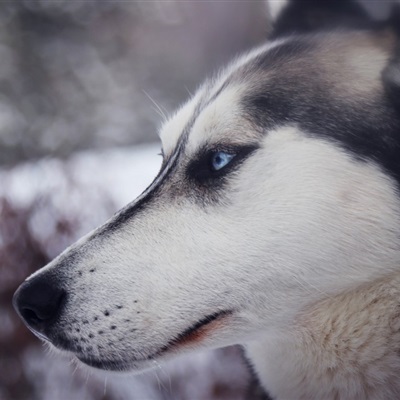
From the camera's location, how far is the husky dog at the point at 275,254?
620 mm

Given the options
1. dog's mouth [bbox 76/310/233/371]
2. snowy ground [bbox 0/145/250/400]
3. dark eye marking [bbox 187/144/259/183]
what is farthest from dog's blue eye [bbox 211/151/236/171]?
snowy ground [bbox 0/145/250/400]

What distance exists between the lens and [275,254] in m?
0.63

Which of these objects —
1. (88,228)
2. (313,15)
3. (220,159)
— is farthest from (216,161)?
(88,228)

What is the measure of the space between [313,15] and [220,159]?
0.78ft

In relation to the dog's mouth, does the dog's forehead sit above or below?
above

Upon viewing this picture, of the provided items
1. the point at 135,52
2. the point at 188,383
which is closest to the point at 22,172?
the point at 135,52

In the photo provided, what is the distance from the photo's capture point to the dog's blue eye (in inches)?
26.0

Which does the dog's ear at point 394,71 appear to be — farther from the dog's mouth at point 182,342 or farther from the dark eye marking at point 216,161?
the dog's mouth at point 182,342

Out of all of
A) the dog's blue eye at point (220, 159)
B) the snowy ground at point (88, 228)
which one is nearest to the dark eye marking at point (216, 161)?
the dog's blue eye at point (220, 159)

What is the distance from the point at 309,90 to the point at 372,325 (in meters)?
0.27

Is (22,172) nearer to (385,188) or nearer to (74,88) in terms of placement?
(74,88)

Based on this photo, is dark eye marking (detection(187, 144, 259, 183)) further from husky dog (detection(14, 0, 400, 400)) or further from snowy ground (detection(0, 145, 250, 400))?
snowy ground (detection(0, 145, 250, 400))

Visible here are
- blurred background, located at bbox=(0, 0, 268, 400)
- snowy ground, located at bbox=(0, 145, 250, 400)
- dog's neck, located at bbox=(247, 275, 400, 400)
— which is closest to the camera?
dog's neck, located at bbox=(247, 275, 400, 400)

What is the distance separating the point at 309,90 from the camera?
2.20ft
